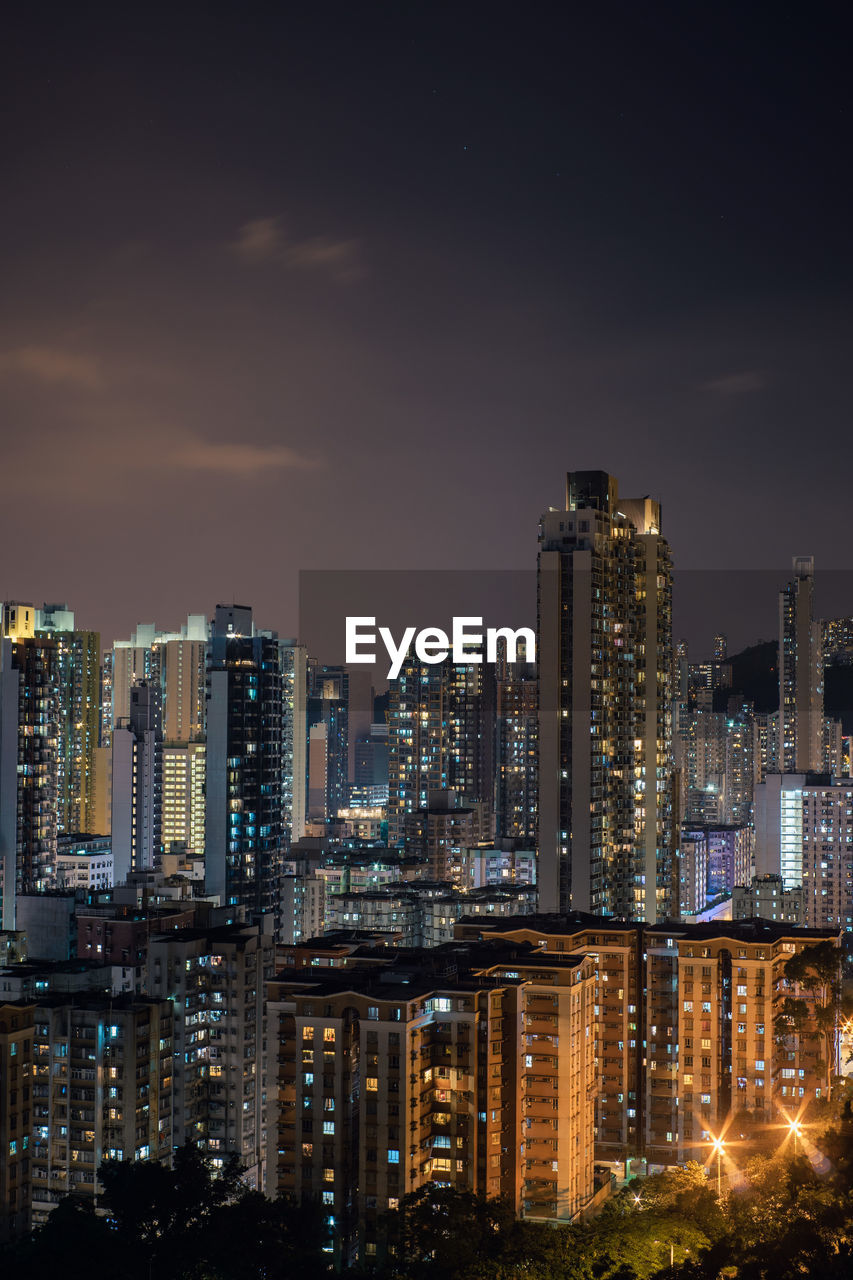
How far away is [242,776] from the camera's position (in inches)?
965

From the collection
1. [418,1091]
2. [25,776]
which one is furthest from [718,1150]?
[25,776]

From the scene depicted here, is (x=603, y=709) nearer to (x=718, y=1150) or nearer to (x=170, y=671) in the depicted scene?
(x=718, y=1150)

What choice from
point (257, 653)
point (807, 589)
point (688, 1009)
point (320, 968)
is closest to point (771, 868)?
point (807, 589)

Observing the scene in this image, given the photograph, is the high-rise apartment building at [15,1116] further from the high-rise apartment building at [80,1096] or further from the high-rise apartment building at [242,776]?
the high-rise apartment building at [242,776]

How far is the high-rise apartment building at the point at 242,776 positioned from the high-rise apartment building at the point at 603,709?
20.8ft

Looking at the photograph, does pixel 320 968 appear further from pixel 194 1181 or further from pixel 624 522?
pixel 624 522

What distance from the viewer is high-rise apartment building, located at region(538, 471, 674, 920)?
1984 centimetres

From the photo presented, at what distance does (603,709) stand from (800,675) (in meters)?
21.3

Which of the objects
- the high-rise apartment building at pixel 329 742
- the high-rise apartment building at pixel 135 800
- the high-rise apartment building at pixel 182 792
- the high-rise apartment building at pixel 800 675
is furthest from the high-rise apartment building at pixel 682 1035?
the high-rise apartment building at pixel 329 742

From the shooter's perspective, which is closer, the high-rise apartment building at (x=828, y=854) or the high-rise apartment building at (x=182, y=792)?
the high-rise apartment building at (x=828, y=854)

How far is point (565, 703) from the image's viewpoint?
65.5ft

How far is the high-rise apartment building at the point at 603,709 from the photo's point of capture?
19844mm

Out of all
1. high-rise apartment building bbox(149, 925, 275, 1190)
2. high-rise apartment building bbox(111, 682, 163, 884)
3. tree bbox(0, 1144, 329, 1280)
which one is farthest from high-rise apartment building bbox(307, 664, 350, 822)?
tree bbox(0, 1144, 329, 1280)

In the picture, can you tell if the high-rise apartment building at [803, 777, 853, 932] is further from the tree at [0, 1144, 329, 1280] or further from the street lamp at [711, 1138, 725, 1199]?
the tree at [0, 1144, 329, 1280]
